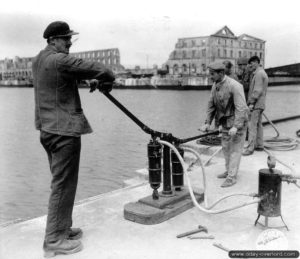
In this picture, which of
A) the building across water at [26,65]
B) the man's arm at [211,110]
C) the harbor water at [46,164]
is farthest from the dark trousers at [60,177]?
the building across water at [26,65]

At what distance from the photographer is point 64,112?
3893 mm

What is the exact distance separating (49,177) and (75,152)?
9.83m

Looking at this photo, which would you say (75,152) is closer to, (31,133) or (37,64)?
(37,64)

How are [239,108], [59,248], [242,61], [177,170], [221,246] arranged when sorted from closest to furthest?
1. [59,248]
2. [221,246]
3. [177,170]
4. [239,108]
5. [242,61]

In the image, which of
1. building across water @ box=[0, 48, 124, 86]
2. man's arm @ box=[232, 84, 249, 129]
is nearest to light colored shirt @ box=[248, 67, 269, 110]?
man's arm @ box=[232, 84, 249, 129]

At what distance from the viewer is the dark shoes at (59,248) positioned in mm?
3938

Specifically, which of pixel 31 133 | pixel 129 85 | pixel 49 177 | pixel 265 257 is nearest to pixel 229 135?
pixel 265 257

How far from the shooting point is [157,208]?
500 cm

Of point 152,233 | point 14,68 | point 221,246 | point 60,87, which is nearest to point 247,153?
point 152,233

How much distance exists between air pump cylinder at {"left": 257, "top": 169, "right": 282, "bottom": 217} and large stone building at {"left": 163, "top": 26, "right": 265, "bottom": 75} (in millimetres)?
100551

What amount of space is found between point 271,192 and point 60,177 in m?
2.32

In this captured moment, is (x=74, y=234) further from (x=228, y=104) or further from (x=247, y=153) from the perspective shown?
(x=247, y=153)

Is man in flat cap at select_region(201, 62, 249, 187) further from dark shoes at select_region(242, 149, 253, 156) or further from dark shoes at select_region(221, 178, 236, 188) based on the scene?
dark shoes at select_region(242, 149, 253, 156)

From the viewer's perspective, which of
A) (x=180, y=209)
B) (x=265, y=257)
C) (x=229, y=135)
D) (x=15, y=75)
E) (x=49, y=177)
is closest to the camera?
(x=265, y=257)
